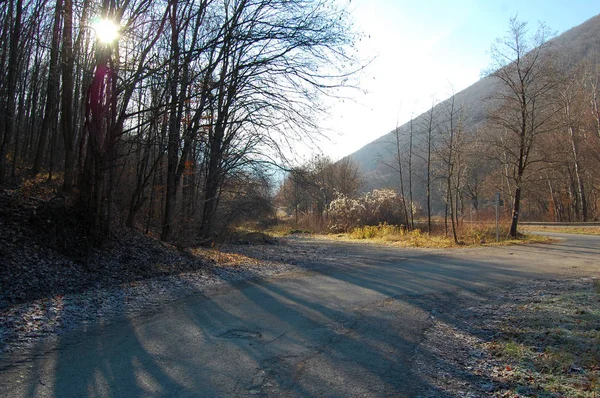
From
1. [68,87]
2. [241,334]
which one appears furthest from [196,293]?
[68,87]

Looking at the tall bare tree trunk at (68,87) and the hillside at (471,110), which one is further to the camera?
the hillside at (471,110)

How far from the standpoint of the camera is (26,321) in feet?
18.5

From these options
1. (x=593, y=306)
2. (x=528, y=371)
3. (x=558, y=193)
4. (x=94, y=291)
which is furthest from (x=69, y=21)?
(x=558, y=193)

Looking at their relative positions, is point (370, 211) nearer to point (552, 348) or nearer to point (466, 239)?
point (466, 239)

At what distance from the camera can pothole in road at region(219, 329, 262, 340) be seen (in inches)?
205

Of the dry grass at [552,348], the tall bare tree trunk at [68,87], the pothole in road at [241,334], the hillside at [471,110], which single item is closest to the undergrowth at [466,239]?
the hillside at [471,110]

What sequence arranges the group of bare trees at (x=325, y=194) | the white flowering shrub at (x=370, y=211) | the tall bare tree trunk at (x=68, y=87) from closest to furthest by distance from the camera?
the tall bare tree trunk at (x=68, y=87) < the white flowering shrub at (x=370, y=211) < the group of bare trees at (x=325, y=194)

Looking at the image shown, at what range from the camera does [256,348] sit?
4777 mm

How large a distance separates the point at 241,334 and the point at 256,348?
0.63 meters

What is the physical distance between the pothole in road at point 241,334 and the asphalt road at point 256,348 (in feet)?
0.04

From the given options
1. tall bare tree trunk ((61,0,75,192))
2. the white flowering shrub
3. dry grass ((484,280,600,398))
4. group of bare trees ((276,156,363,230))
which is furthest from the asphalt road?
group of bare trees ((276,156,363,230))

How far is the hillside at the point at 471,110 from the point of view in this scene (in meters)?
23.3

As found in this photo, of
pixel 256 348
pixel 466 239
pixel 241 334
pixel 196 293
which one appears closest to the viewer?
pixel 256 348

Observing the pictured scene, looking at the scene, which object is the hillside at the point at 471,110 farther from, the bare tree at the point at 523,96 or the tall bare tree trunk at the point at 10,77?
the tall bare tree trunk at the point at 10,77
